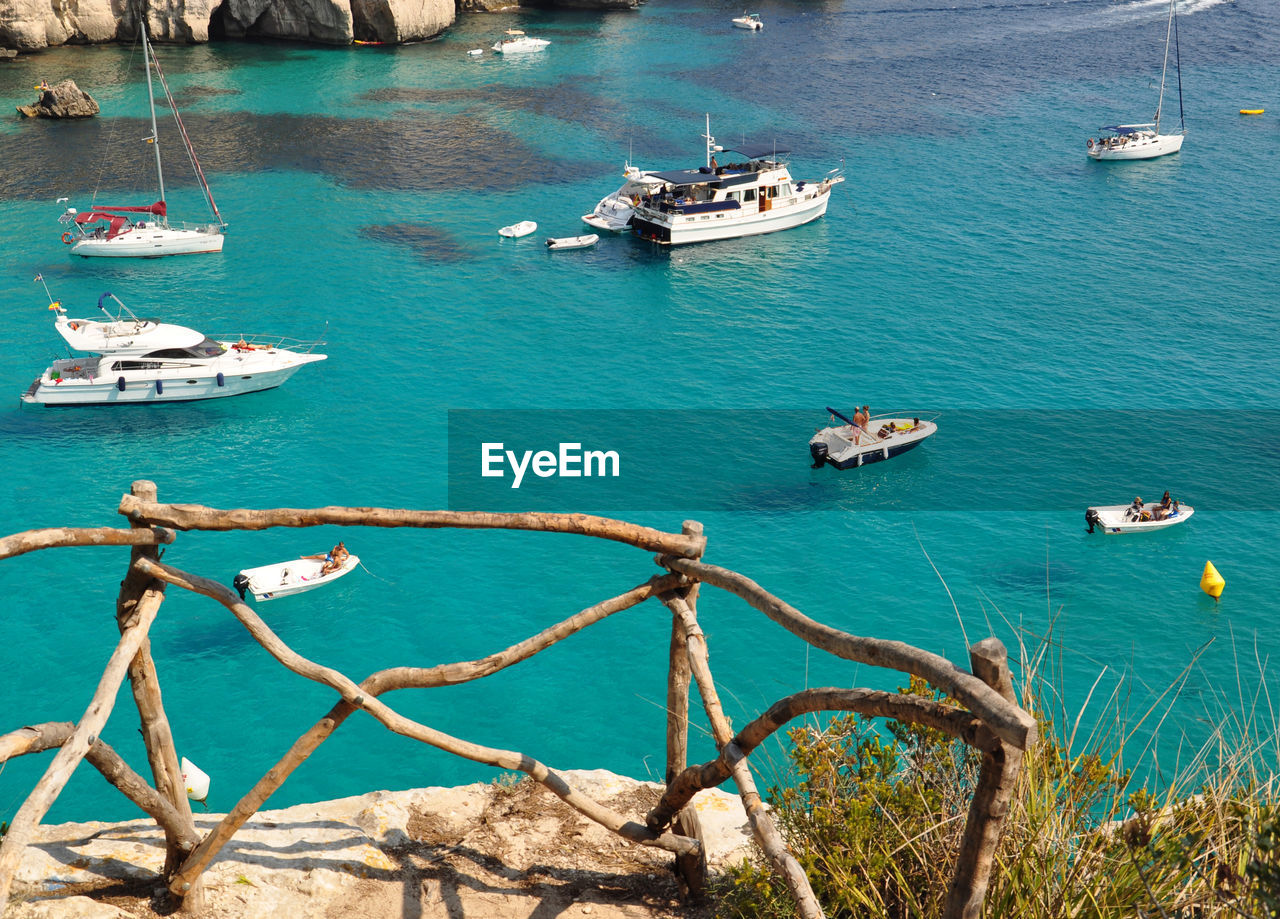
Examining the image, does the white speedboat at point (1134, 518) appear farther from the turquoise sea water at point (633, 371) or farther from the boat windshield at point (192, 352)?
the boat windshield at point (192, 352)

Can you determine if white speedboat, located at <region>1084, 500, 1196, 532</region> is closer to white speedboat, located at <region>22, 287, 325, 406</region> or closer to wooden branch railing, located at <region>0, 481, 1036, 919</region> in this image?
white speedboat, located at <region>22, 287, 325, 406</region>

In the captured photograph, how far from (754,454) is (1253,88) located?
207 ft

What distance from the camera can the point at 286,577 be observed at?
97.8ft

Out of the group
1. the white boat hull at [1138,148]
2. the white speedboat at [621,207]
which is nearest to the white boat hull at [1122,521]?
the white speedboat at [621,207]

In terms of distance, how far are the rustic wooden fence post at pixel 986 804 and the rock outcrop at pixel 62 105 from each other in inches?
2961

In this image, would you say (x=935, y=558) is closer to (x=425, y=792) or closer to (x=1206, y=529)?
(x=1206, y=529)

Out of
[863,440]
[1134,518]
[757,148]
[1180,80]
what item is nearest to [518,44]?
[757,148]

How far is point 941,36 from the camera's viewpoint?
94438 millimetres

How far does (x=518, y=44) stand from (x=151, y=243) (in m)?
44.5

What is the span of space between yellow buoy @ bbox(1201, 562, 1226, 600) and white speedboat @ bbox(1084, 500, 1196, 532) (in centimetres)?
286

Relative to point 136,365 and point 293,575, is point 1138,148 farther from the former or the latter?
point 293,575

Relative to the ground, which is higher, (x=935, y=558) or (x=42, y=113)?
(x=42, y=113)

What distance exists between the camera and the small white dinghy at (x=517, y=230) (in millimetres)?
53938

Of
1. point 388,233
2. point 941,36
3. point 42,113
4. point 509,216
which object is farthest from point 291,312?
point 941,36
